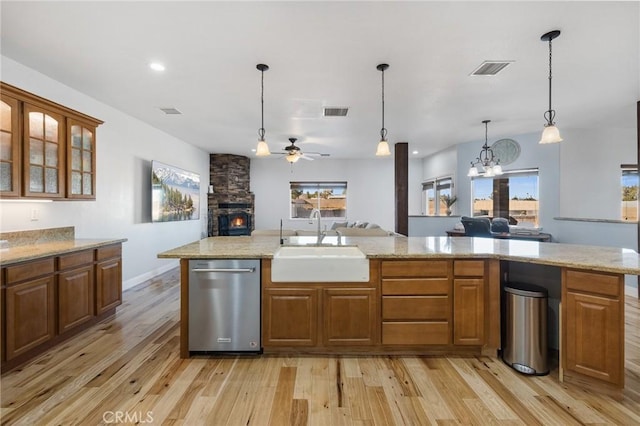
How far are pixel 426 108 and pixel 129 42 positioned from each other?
3.57m

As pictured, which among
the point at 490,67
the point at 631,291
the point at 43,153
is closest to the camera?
the point at 43,153

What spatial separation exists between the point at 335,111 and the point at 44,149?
10.9 feet

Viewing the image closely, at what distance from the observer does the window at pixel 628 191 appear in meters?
5.38

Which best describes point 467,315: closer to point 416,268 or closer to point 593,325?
point 416,268

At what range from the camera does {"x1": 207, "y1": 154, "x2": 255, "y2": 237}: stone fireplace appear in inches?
302

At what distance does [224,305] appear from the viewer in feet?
8.13

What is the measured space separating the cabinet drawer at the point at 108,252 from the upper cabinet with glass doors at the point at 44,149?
64 centimetres

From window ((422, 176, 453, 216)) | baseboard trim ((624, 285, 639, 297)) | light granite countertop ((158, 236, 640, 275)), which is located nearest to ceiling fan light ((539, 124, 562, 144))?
light granite countertop ((158, 236, 640, 275))

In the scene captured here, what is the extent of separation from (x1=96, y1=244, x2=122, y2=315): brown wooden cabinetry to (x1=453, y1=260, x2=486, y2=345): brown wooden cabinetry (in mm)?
3490

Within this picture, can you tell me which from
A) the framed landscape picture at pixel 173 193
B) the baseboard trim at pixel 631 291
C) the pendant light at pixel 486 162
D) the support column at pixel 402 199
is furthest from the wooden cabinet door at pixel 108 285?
the baseboard trim at pixel 631 291

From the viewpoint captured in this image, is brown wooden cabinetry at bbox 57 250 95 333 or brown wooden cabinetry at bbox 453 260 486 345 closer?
brown wooden cabinetry at bbox 453 260 486 345

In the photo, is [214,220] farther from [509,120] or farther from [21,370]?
[509,120]

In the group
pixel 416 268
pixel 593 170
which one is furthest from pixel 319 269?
pixel 593 170

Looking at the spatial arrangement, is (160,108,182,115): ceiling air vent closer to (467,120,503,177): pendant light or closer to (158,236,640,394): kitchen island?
(158,236,640,394): kitchen island
